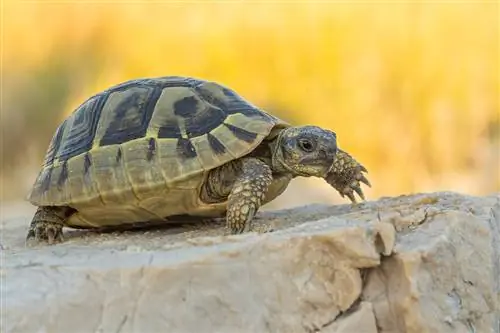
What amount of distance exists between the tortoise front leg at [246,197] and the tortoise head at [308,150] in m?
0.16

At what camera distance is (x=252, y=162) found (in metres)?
3.35

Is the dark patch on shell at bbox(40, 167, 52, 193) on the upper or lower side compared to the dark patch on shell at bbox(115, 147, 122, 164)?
lower

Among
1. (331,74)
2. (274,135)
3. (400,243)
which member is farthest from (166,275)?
(331,74)

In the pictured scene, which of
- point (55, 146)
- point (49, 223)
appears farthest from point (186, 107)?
point (49, 223)

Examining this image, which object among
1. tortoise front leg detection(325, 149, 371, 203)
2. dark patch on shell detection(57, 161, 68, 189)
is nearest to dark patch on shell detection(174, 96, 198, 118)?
dark patch on shell detection(57, 161, 68, 189)

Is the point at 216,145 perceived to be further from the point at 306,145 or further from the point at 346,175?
the point at 346,175

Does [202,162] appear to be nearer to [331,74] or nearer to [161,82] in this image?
[161,82]

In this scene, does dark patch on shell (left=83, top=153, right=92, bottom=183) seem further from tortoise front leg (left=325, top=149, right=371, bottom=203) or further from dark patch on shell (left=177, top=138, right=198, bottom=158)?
tortoise front leg (left=325, top=149, right=371, bottom=203)

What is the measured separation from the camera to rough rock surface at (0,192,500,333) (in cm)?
242

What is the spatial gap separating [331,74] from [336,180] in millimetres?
4533

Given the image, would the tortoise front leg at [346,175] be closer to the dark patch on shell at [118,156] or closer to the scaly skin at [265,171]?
the scaly skin at [265,171]

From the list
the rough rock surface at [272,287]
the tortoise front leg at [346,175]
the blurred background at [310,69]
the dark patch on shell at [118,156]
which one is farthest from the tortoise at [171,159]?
the blurred background at [310,69]

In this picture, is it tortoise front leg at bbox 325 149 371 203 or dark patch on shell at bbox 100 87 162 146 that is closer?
dark patch on shell at bbox 100 87 162 146

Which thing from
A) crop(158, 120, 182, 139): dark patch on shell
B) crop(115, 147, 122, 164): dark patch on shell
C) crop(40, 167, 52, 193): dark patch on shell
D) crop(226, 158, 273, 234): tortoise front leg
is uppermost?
crop(158, 120, 182, 139): dark patch on shell
